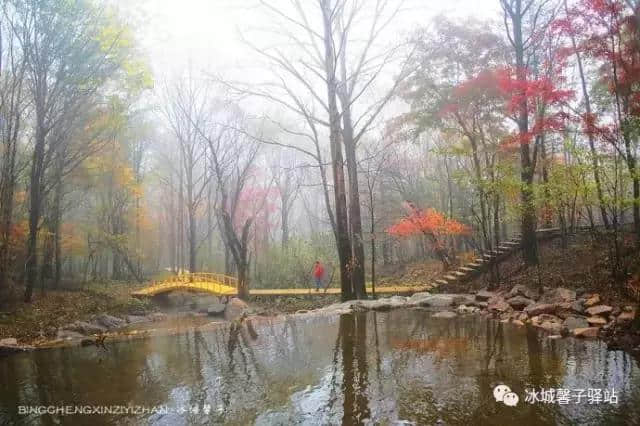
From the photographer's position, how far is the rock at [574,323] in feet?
22.4

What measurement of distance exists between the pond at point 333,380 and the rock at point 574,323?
2.09 feet

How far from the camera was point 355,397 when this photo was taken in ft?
13.2

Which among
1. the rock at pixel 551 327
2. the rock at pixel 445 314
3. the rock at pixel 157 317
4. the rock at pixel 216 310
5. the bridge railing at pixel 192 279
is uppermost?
the bridge railing at pixel 192 279

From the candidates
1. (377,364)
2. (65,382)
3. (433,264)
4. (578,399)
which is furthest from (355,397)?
(433,264)

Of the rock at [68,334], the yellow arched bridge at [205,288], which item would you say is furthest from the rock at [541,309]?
the rock at [68,334]

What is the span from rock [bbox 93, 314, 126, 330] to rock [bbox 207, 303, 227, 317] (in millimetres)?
2945


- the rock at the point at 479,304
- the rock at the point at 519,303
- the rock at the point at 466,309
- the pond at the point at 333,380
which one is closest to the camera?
the pond at the point at 333,380

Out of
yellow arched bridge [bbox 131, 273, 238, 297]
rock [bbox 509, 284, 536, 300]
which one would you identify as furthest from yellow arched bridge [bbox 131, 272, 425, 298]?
rock [bbox 509, 284, 536, 300]

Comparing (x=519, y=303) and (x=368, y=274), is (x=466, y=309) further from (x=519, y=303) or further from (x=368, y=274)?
(x=368, y=274)

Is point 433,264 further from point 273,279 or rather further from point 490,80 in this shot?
point 490,80

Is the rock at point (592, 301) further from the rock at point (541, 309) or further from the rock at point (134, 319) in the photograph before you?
the rock at point (134, 319)

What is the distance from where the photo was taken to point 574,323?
698 cm

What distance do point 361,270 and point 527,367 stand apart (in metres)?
7.43

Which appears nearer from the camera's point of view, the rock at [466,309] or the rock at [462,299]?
the rock at [466,309]
